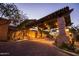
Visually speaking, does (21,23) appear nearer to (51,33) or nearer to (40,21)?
(40,21)

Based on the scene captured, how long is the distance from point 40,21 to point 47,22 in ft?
0.32

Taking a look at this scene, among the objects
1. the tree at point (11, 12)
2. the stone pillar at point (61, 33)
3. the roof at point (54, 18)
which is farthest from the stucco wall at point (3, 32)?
the stone pillar at point (61, 33)

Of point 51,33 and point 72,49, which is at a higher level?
point 51,33

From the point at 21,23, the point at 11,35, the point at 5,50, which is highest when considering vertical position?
the point at 21,23

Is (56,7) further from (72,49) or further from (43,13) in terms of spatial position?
(72,49)

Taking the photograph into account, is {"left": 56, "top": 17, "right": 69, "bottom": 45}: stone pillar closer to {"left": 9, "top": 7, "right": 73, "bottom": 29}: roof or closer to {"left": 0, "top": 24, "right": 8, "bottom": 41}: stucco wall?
{"left": 9, "top": 7, "right": 73, "bottom": 29}: roof

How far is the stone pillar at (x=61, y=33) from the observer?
2.34 metres

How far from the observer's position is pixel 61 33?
2363 millimetres

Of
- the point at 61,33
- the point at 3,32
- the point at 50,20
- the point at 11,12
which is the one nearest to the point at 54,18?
the point at 50,20

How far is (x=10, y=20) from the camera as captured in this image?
2377mm

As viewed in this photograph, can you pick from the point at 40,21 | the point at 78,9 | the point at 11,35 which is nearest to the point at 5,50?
the point at 11,35

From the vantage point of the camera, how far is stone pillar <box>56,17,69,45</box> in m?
2.34

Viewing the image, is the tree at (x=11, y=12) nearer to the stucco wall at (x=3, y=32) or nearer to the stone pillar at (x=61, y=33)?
the stucco wall at (x=3, y=32)

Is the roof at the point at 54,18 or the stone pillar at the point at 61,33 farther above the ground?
the roof at the point at 54,18
